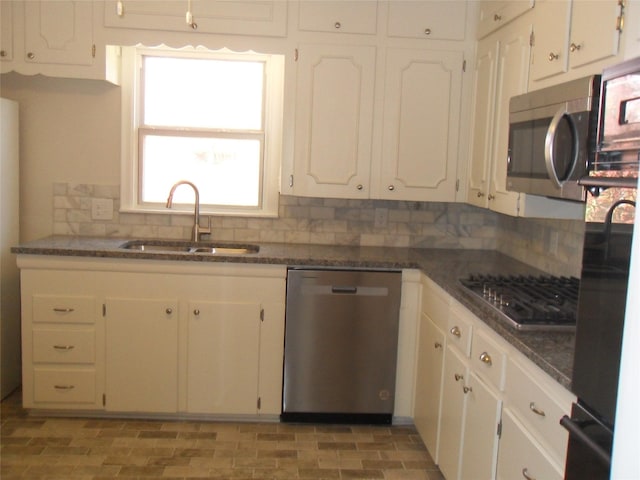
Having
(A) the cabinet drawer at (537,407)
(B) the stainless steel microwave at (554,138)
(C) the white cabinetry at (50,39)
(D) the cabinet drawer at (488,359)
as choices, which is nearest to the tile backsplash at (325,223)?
(C) the white cabinetry at (50,39)

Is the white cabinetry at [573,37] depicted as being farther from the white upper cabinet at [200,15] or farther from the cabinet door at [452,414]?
the white upper cabinet at [200,15]

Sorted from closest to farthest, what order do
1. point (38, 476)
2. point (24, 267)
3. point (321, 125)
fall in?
point (38, 476)
point (24, 267)
point (321, 125)

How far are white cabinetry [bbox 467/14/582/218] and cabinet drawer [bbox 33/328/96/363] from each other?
7.00 ft

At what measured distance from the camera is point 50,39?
11.0 ft

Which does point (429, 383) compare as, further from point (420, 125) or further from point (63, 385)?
point (63, 385)

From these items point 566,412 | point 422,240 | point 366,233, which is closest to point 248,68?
point 366,233

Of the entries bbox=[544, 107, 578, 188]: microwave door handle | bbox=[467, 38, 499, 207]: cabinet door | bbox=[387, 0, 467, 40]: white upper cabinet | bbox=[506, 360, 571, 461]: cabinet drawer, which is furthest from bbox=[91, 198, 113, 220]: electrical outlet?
bbox=[544, 107, 578, 188]: microwave door handle

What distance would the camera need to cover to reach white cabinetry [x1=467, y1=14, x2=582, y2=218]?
272cm

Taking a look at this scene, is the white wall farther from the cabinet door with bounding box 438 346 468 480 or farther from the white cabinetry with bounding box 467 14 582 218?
the cabinet door with bounding box 438 346 468 480

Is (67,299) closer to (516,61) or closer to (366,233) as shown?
(366,233)

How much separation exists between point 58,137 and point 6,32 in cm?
64

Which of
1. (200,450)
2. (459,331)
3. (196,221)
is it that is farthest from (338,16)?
(200,450)

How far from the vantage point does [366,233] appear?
3906mm

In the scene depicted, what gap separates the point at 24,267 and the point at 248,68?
5.48 ft
